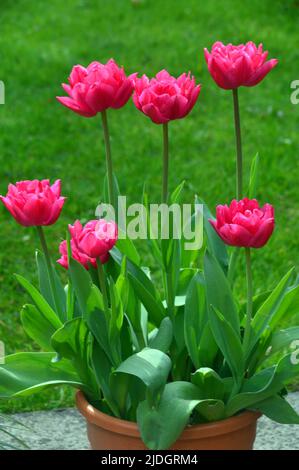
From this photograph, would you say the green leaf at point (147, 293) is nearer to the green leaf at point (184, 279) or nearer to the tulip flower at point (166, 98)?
the green leaf at point (184, 279)

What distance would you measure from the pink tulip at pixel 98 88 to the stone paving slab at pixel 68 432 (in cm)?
107

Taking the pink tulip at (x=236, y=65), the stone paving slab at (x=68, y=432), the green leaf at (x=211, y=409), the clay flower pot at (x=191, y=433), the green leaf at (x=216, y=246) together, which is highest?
the pink tulip at (x=236, y=65)

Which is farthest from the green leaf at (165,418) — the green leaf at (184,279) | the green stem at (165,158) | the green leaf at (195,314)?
the green stem at (165,158)

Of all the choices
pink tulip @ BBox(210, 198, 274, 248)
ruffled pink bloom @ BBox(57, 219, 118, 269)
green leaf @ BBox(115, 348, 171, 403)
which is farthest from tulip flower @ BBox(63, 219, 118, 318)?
pink tulip @ BBox(210, 198, 274, 248)

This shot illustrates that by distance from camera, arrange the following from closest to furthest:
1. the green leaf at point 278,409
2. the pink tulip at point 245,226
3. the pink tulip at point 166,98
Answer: the pink tulip at point 245,226 → the pink tulip at point 166,98 → the green leaf at point 278,409

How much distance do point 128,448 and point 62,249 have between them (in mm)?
476

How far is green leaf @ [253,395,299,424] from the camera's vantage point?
2117mm

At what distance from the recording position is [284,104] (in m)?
5.16

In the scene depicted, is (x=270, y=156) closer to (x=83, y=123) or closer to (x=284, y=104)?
(x=284, y=104)

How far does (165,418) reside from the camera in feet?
6.60

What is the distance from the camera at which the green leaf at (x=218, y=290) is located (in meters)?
2.05

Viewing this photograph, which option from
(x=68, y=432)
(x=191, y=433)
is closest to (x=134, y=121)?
(x=68, y=432)

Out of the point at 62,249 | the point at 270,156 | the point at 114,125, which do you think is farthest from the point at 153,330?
the point at 114,125

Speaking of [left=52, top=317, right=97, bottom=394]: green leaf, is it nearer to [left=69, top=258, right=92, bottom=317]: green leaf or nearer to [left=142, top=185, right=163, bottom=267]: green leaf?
[left=69, top=258, right=92, bottom=317]: green leaf
